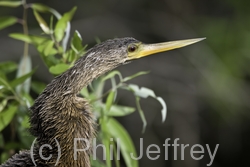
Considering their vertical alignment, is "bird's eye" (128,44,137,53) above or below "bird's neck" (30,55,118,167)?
above

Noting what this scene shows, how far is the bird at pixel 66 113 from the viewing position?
2.35 meters

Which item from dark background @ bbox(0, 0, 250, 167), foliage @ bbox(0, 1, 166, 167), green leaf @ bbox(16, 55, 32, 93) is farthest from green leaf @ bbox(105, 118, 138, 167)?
dark background @ bbox(0, 0, 250, 167)

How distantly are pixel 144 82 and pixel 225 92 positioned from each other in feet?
2.50

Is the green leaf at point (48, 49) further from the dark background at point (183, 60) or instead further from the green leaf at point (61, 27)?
the dark background at point (183, 60)

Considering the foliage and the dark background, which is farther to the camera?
the dark background

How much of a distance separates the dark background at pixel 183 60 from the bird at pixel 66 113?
294 cm

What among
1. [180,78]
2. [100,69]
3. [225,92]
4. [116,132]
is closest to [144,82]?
[180,78]

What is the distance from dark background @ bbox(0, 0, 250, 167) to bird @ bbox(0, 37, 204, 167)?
9.64ft

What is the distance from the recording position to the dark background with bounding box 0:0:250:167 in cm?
547

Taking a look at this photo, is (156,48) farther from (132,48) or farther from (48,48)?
(48,48)

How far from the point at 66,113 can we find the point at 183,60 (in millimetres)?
3330

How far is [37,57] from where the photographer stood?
5484 millimetres

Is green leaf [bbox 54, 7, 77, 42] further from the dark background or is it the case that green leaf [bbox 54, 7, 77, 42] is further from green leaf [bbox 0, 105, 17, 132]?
the dark background

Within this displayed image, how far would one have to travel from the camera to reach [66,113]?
2.40m
